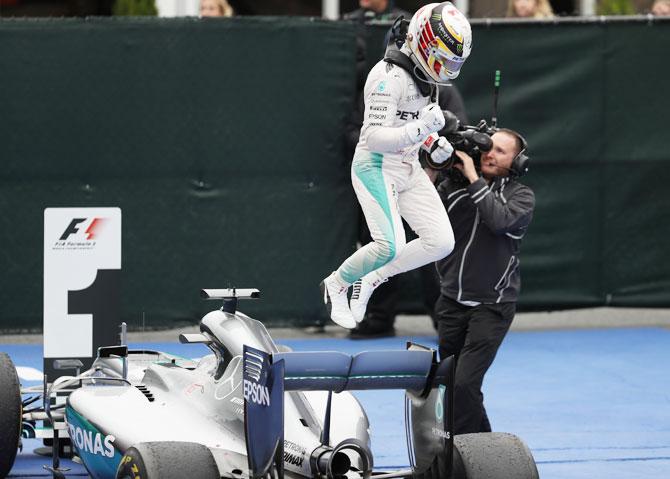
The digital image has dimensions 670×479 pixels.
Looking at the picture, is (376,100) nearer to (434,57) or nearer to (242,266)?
(434,57)

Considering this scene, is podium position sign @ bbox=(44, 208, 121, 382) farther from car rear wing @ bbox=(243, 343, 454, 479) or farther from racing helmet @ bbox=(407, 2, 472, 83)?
car rear wing @ bbox=(243, 343, 454, 479)

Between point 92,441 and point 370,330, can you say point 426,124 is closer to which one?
point 92,441

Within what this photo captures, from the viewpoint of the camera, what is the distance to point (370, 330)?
39.8 feet

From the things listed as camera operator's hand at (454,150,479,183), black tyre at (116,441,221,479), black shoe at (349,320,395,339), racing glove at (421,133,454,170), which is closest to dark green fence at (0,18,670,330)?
black shoe at (349,320,395,339)

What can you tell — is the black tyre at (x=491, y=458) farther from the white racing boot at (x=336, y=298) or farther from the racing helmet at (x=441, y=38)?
the racing helmet at (x=441, y=38)

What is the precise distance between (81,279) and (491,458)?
3017mm

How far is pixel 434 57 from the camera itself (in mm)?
6500

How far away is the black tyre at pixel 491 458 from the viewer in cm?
599

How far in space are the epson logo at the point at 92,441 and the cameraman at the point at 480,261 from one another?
1895 mm

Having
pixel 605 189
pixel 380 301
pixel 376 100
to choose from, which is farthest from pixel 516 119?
pixel 376 100

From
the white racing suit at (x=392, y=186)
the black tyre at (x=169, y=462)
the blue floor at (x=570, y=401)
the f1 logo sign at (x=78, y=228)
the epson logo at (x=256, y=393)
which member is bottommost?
the blue floor at (x=570, y=401)

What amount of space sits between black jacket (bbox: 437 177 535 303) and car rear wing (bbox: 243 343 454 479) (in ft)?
6.07

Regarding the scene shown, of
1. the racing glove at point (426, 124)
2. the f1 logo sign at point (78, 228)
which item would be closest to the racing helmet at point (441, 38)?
the racing glove at point (426, 124)

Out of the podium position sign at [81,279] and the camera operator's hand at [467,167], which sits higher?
the camera operator's hand at [467,167]
